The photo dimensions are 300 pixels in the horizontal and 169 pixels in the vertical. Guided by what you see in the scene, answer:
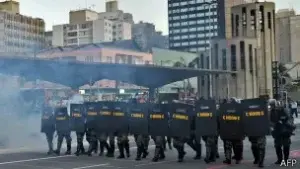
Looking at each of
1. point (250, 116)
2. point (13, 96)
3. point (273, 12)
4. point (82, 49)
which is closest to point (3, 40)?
point (13, 96)

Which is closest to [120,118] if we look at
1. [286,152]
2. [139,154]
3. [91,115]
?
[91,115]

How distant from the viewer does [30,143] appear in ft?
60.8

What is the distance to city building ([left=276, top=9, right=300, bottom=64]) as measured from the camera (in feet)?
297

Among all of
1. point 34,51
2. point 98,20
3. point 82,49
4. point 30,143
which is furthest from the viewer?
point 98,20

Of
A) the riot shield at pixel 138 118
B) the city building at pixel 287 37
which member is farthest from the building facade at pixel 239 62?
the riot shield at pixel 138 118

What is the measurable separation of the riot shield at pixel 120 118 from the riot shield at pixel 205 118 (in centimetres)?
220

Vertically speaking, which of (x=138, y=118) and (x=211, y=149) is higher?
(x=138, y=118)

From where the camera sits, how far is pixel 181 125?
1231cm

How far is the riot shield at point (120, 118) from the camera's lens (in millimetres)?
13438

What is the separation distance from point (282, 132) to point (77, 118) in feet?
20.3

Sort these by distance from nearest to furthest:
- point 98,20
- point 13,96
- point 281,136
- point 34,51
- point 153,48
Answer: point 281,136 → point 13,96 → point 34,51 → point 153,48 → point 98,20

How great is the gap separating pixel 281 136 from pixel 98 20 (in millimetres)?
82091

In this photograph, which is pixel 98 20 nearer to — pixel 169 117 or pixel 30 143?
pixel 30 143

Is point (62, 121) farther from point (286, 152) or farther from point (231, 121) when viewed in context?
point (286, 152)
